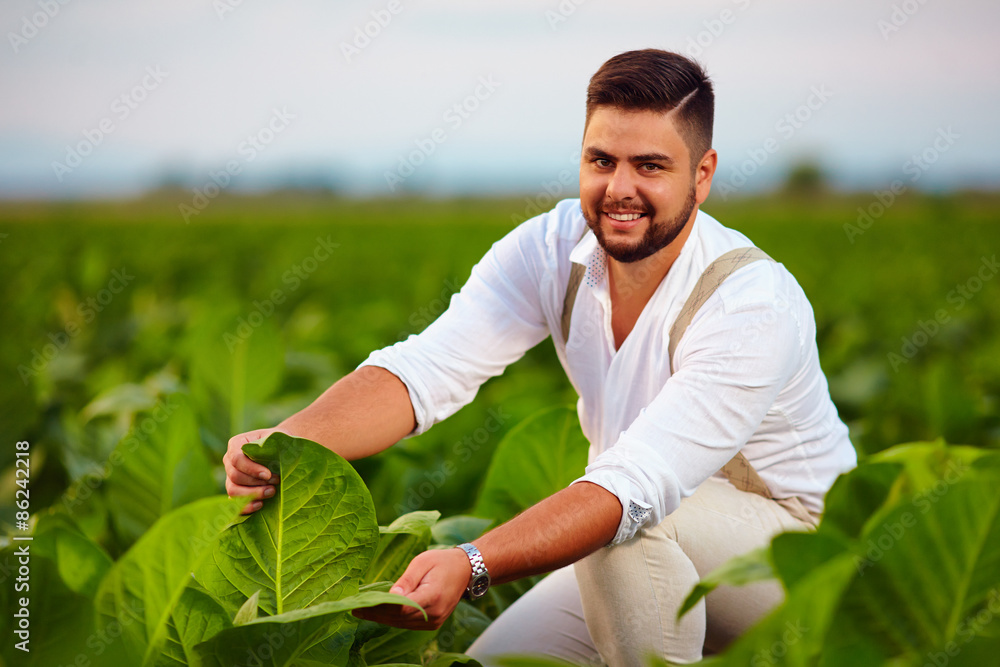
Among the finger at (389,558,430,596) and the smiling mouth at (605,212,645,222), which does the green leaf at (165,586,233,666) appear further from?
the smiling mouth at (605,212,645,222)

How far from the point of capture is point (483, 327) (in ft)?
7.20

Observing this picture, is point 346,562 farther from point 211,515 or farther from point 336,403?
point 336,403

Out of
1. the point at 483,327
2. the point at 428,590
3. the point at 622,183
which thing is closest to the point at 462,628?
the point at 483,327

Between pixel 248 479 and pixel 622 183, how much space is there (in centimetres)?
86

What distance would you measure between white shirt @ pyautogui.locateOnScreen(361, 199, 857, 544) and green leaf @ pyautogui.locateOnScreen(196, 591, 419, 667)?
46cm

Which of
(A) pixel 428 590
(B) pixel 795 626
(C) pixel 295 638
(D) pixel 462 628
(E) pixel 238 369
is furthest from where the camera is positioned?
(E) pixel 238 369

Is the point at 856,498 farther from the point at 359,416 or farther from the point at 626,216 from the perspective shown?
the point at 359,416

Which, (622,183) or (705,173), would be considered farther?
(705,173)

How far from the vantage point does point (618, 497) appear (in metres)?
1.57

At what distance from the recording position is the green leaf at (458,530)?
1982 millimetres

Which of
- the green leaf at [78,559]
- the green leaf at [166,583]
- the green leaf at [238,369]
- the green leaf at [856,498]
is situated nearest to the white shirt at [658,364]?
the green leaf at [856,498]

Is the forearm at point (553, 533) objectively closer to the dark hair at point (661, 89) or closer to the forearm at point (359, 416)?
the forearm at point (359, 416)

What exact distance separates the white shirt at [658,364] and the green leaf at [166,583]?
0.60 m

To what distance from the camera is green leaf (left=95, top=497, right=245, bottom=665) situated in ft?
4.26
